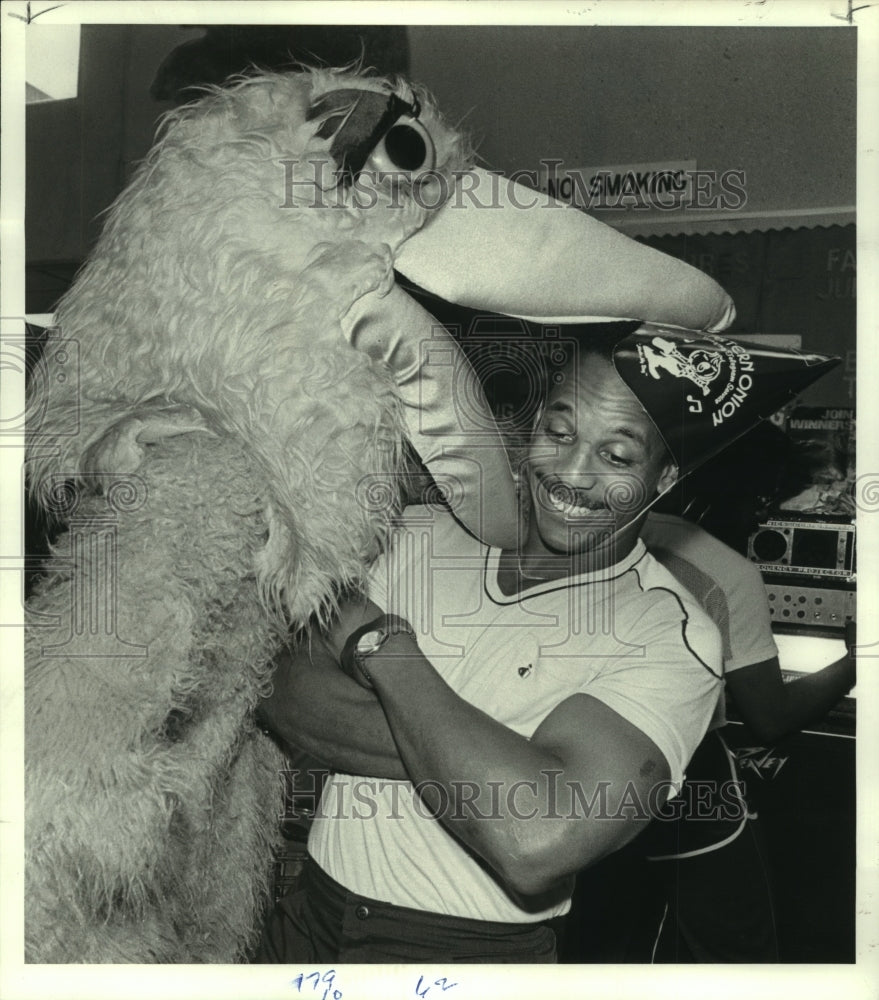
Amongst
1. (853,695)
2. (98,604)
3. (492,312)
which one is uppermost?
(492,312)

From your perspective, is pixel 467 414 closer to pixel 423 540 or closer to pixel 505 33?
pixel 423 540

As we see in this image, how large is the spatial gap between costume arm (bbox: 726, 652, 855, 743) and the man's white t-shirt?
59mm

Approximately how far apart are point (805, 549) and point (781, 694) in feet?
0.47

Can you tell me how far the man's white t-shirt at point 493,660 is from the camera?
804mm

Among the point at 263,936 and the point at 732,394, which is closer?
the point at 732,394

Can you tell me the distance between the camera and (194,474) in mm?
718

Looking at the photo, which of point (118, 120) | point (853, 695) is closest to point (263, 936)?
point (853, 695)

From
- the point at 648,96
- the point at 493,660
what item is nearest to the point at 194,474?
the point at 493,660

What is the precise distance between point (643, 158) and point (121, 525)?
0.59 meters

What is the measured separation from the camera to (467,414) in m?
0.77

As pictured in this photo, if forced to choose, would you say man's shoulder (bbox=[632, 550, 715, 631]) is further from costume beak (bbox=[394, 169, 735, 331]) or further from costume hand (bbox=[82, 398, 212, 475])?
costume hand (bbox=[82, 398, 212, 475])

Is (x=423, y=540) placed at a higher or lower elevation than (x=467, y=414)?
lower

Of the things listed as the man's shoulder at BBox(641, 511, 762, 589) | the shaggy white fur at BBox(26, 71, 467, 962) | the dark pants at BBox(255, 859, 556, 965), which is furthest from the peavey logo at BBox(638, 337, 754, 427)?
the dark pants at BBox(255, 859, 556, 965)

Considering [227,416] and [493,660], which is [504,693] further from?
[227,416]
